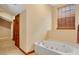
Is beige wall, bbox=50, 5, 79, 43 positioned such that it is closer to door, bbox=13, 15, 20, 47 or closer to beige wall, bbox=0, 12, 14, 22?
door, bbox=13, 15, 20, 47

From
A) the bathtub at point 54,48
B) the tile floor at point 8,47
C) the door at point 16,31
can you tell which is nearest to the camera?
the bathtub at point 54,48

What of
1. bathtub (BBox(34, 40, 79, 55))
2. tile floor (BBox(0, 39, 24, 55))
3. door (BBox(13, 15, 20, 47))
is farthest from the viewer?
door (BBox(13, 15, 20, 47))

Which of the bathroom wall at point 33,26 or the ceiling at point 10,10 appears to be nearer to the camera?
Answer: the ceiling at point 10,10

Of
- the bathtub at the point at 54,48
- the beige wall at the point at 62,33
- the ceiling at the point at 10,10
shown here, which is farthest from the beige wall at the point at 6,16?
the beige wall at the point at 62,33

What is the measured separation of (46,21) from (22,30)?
0.37m

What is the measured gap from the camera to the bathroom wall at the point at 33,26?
1.63 m

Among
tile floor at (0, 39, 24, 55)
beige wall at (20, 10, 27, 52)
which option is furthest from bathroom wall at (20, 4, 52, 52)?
tile floor at (0, 39, 24, 55)

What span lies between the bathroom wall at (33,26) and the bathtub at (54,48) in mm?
87

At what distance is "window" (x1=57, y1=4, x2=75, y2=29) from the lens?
163 centimetres

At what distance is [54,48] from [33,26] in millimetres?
430

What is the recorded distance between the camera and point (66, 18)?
1.72 metres

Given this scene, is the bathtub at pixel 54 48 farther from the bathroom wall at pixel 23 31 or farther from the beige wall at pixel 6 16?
the beige wall at pixel 6 16

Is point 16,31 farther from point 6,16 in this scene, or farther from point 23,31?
point 6,16

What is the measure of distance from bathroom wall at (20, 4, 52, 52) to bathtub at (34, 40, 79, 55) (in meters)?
0.09
